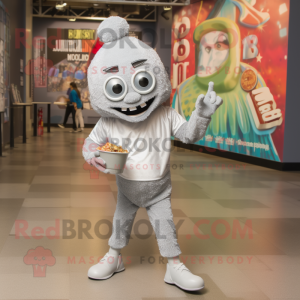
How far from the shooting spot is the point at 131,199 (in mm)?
2432

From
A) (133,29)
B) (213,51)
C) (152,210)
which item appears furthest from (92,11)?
(152,210)

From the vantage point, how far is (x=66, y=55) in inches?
648

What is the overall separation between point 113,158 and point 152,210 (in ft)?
1.42

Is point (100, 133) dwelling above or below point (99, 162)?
above

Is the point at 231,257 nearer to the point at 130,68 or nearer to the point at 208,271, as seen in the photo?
the point at 208,271

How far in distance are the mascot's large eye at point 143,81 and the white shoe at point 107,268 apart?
3.21 ft

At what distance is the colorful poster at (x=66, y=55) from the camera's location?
16297 millimetres

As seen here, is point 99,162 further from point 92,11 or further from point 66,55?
point 66,55

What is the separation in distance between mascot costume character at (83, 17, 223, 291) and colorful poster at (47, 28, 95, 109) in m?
14.4

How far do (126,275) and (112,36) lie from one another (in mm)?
1368

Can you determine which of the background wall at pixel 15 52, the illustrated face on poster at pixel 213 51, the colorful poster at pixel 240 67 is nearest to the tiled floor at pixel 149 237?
the colorful poster at pixel 240 67

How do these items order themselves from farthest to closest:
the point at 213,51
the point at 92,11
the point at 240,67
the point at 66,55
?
1. the point at 66,55
2. the point at 92,11
3. the point at 213,51
4. the point at 240,67

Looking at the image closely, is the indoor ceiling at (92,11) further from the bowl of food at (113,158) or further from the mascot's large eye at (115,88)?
the bowl of food at (113,158)

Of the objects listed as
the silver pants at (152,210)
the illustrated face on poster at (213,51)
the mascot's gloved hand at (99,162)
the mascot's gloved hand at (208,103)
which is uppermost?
the illustrated face on poster at (213,51)
